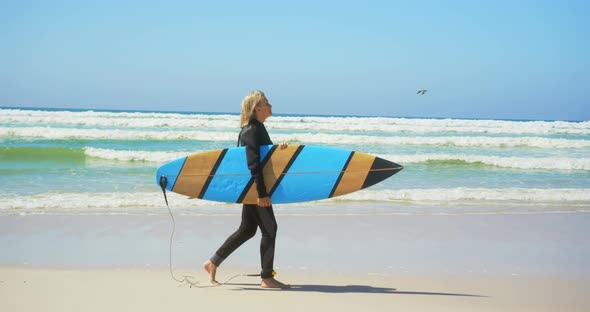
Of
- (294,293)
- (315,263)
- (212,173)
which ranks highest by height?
(212,173)

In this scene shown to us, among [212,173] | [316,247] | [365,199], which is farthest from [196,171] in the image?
[365,199]

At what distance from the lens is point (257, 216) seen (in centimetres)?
367

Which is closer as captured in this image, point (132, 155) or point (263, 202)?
point (263, 202)

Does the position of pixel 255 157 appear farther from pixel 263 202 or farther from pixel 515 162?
pixel 515 162

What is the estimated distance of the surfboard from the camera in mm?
3963

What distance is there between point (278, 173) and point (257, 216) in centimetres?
45

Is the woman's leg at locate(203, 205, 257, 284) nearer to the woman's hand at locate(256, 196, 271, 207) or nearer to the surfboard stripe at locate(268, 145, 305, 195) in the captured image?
the woman's hand at locate(256, 196, 271, 207)

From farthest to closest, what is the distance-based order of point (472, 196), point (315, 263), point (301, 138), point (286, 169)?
point (301, 138) → point (472, 196) → point (315, 263) → point (286, 169)

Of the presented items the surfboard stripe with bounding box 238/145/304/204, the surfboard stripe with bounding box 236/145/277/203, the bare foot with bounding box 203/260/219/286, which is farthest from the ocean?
the bare foot with bounding box 203/260/219/286

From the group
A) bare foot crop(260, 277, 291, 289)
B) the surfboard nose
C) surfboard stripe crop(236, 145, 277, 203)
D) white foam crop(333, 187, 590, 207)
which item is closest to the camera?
bare foot crop(260, 277, 291, 289)

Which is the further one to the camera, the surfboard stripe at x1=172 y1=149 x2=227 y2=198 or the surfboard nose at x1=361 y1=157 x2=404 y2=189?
the surfboard nose at x1=361 y1=157 x2=404 y2=189

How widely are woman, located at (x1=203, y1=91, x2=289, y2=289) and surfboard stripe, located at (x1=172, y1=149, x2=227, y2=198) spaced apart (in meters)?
0.44

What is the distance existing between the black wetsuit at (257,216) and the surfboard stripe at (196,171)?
39 cm

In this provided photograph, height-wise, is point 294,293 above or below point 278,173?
below
